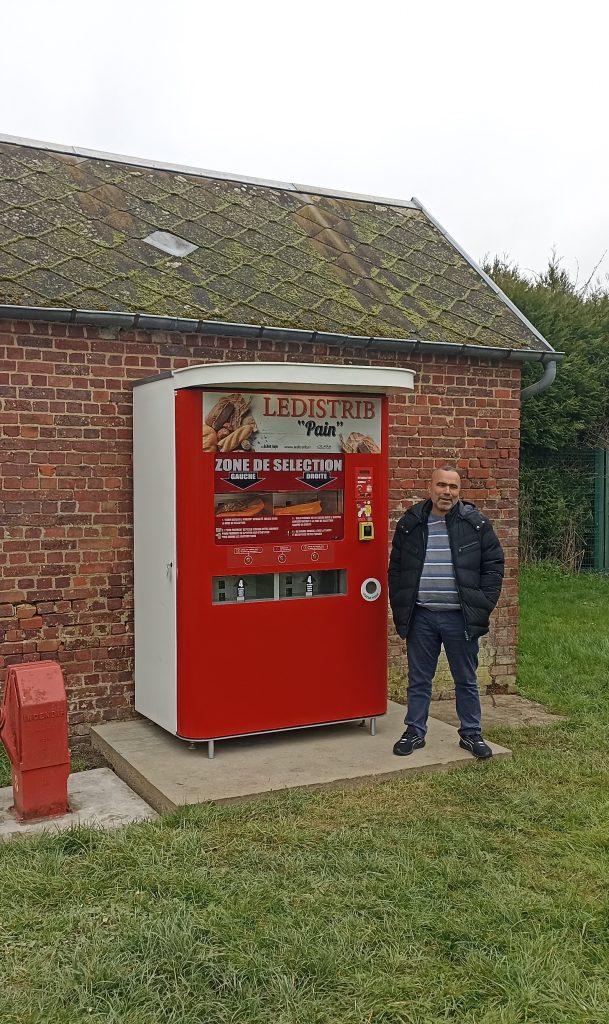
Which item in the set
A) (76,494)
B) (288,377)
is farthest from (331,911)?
(76,494)

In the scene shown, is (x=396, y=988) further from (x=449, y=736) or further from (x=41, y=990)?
(x=449, y=736)

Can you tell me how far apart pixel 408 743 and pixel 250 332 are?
3.11 metres

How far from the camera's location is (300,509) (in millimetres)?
6117

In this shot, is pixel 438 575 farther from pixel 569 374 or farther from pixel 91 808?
pixel 569 374

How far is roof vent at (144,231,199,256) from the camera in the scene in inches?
291

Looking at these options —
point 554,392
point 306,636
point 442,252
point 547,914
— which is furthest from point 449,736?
point 554,392

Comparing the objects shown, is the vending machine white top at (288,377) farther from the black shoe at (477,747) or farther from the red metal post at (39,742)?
the black shoe at (477,747)

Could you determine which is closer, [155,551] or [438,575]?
[438,575]

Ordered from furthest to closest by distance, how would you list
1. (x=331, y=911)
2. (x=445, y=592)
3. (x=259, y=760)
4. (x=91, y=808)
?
(x=445, y=592) < (x=259, y=760) < (x=91, y=808) < (x=331, y=911)

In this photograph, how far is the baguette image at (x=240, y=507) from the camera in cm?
586

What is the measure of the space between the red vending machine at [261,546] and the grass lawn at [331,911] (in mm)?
862

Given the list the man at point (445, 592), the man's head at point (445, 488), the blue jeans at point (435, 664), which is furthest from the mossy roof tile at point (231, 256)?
the blue jeans at point (435, 664)

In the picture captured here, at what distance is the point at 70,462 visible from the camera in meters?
6.48

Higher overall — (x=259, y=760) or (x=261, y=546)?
(x=261, y=546)
